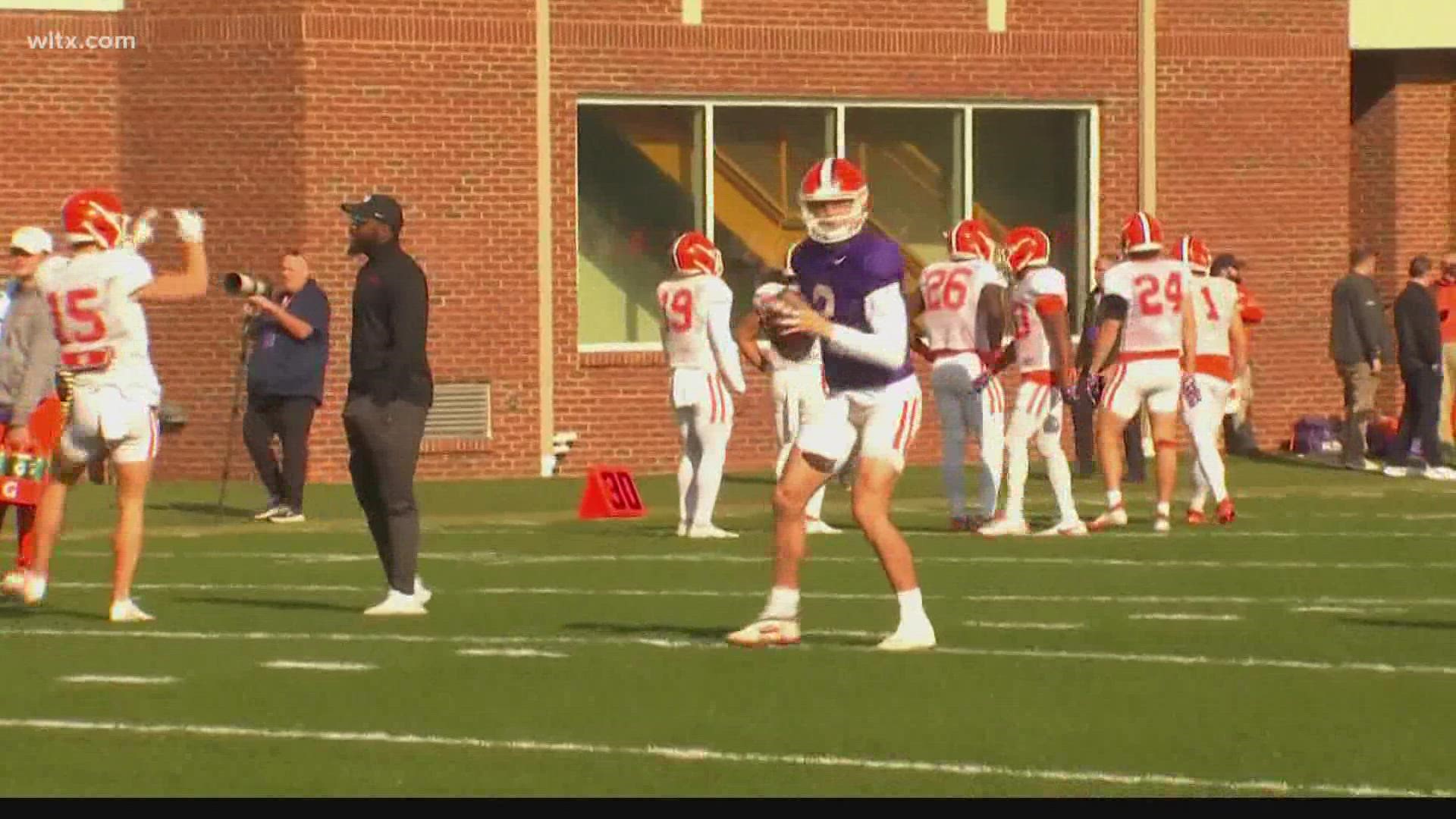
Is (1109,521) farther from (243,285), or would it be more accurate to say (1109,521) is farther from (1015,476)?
(243,285)

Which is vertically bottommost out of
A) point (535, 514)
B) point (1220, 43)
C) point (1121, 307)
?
point (535, 514)

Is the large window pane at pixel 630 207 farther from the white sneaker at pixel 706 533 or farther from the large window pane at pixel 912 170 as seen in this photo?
the white sneaker at pixel 706 533

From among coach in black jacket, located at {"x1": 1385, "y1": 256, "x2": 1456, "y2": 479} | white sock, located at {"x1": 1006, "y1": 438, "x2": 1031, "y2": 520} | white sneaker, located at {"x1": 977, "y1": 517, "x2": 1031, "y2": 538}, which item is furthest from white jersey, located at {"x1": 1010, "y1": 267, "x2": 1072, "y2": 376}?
coach in black jacket, located at {"x1": 1385, "y1": 256, "x2": 1456, "y2": 479}

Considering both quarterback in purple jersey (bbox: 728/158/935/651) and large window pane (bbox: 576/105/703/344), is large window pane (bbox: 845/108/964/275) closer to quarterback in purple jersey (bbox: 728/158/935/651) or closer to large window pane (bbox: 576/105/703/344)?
large window pane (bbox: 576/105/703/344)

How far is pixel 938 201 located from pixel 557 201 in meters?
3.77

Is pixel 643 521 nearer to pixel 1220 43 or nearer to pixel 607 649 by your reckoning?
pixel 607 649

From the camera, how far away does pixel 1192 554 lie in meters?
17.7

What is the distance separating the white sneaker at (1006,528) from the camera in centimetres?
1933

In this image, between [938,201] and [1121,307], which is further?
[938,201]

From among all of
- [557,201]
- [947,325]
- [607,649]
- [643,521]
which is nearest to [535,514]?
[643,521]

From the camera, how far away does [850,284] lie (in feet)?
41.7

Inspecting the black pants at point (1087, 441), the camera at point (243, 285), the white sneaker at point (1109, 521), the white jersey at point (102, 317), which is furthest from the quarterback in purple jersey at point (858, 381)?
the black pants at point (1087, 441)

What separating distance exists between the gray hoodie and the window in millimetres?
11762

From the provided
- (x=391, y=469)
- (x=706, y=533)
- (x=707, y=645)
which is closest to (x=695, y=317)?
(x=706, y=533)
